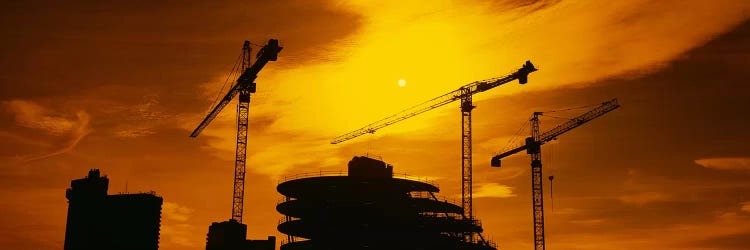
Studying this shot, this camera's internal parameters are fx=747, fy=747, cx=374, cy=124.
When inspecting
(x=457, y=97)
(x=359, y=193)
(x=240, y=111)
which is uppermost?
(x=457, y=97)

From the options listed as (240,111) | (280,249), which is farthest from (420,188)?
(240,111)

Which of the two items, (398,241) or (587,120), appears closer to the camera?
(398,241)

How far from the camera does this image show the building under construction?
453ft

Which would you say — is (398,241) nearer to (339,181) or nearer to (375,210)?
(375,210)

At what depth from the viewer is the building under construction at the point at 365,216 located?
138125 mm

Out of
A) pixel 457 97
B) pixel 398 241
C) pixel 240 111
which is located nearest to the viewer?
pixel 398 241

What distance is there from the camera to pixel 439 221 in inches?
5719

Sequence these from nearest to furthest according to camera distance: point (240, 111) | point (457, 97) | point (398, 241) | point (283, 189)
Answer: point (398, 241), point (283, 189), point (240, 111), point (457, 97)

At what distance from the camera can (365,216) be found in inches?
5541

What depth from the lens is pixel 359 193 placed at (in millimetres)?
143750

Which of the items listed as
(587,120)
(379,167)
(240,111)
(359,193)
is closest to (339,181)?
(359,193)

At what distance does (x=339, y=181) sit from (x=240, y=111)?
99.6 ft

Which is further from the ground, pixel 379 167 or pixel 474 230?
pixel 379 167

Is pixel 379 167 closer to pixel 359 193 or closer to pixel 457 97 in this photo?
pixel 359 193
